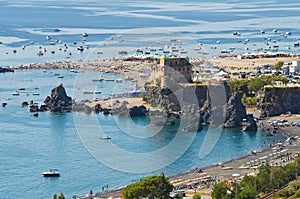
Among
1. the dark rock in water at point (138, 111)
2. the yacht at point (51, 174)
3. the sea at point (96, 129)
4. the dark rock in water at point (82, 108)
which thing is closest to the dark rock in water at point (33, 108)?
the sea at point (96, 129)

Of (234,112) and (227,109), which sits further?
(227,109)

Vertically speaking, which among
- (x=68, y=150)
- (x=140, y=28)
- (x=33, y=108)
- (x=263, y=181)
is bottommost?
(x=263, y=181)

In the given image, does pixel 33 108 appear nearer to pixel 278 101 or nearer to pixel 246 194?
pixel 278 101

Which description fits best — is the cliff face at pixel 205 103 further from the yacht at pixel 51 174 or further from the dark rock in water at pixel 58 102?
the yacht at pixel 51 174

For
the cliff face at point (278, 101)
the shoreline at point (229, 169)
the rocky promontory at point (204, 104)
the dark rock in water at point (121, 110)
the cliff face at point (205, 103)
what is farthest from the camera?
the dark rock in water at point (121, 110)

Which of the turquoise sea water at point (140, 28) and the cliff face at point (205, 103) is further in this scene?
the turquoise sea water at point (140, 28)

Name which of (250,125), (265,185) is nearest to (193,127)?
(250,125)

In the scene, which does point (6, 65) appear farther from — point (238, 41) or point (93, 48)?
point (238, 41)
